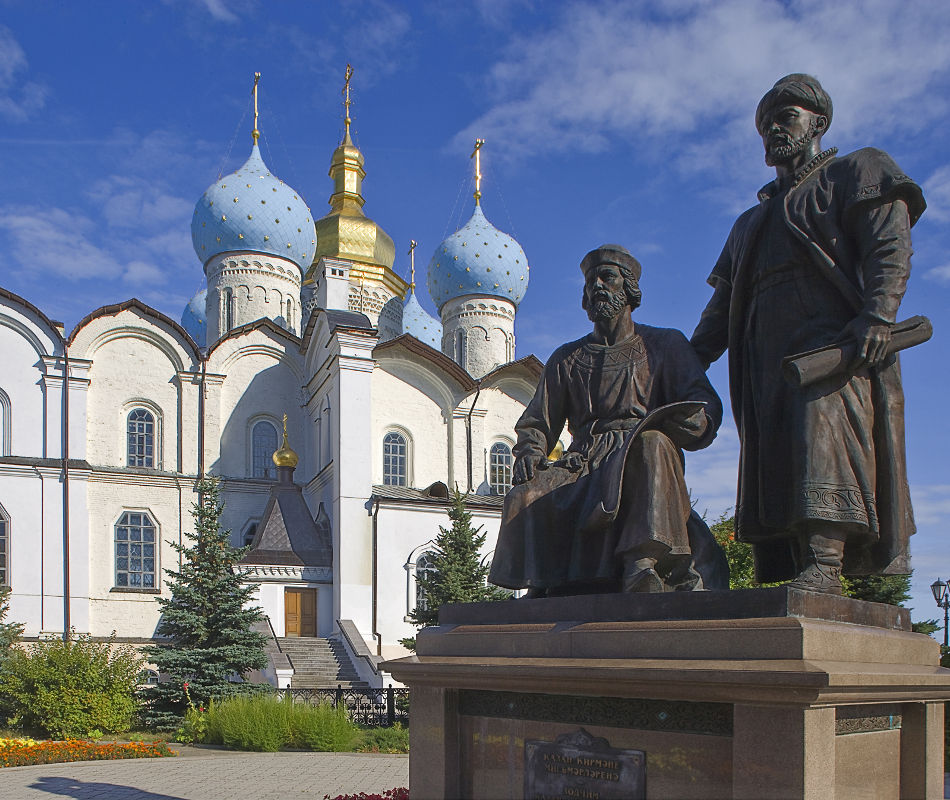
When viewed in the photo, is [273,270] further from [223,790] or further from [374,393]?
[223,790]

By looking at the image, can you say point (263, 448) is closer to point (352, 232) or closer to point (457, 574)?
point (457, 574)

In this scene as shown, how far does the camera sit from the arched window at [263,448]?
2864cm

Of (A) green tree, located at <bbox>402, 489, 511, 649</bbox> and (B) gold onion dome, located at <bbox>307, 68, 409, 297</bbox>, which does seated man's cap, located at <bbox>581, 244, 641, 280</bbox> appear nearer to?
(A) green tree, located at <bbox>402, 489, 511, 649</bbox>

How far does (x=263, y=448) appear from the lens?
29.0 meters

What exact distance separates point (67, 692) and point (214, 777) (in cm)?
646

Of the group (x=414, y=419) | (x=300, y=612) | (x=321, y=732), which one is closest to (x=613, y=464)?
(x=321, y=732)

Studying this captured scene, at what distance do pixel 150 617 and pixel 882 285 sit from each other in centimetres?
2438

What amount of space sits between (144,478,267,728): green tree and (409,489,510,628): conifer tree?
12.9 ft

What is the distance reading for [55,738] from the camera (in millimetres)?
15664

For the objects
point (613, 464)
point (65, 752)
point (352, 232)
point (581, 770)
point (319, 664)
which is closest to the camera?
point (581, 770)

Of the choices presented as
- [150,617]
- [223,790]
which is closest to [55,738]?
[223,790]

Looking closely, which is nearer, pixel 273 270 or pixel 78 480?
pixel 78 480

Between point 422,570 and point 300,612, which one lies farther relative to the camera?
point 422,570

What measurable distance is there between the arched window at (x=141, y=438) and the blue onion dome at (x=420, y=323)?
16157mm
